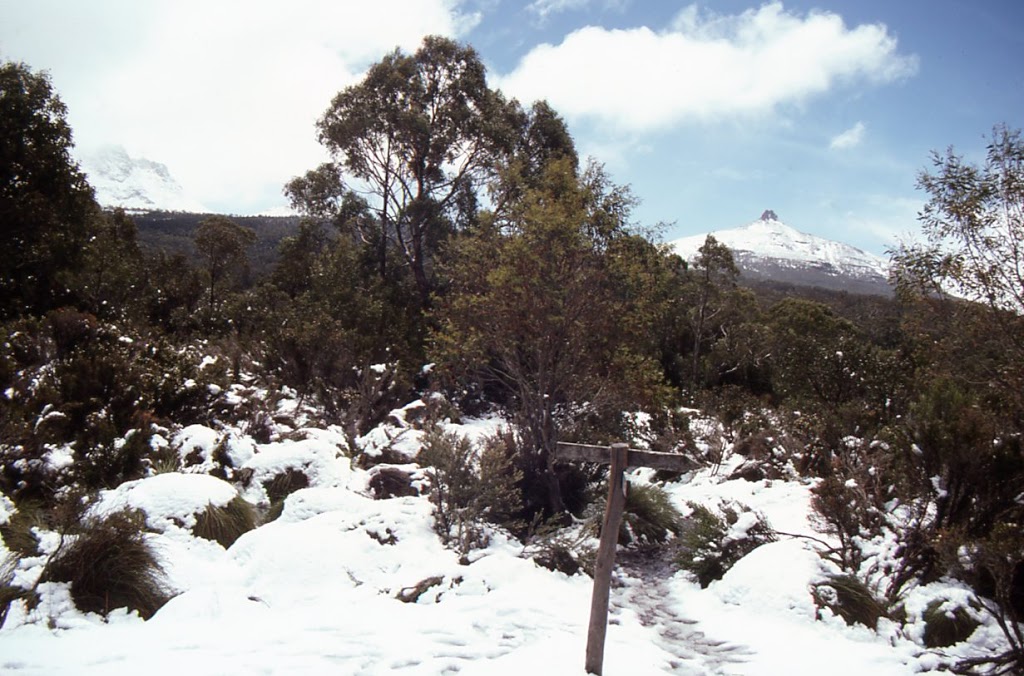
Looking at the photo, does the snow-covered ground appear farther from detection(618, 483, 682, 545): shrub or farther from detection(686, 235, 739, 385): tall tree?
detection(686, 235, 739, 385): tall tree

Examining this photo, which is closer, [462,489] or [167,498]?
[167,498]

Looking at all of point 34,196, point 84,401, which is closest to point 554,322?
point 84,401

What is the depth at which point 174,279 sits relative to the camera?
20250mm

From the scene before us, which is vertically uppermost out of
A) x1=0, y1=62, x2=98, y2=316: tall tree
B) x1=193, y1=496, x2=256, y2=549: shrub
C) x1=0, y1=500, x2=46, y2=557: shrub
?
x1=0, y1=62, x2=98, y2=316: tall tree

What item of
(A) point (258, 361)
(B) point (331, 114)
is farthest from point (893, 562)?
(B) point (331, 114)

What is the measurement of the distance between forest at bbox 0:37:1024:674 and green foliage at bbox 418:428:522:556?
0.03 m

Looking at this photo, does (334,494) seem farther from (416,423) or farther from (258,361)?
(258,361)

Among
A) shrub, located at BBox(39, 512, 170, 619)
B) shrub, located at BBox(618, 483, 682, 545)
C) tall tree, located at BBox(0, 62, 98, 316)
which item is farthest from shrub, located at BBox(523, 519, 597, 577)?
tall tree, located at BBox(0, 62, 98, 316)

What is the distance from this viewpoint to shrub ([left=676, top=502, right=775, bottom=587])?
238 inches

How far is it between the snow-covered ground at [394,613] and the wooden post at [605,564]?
27 cm

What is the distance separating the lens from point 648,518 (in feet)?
24.5

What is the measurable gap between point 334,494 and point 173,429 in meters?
2.64

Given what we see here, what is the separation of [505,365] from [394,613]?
4416mm

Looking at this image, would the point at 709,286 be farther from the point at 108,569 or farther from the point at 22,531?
the point at 22,531
